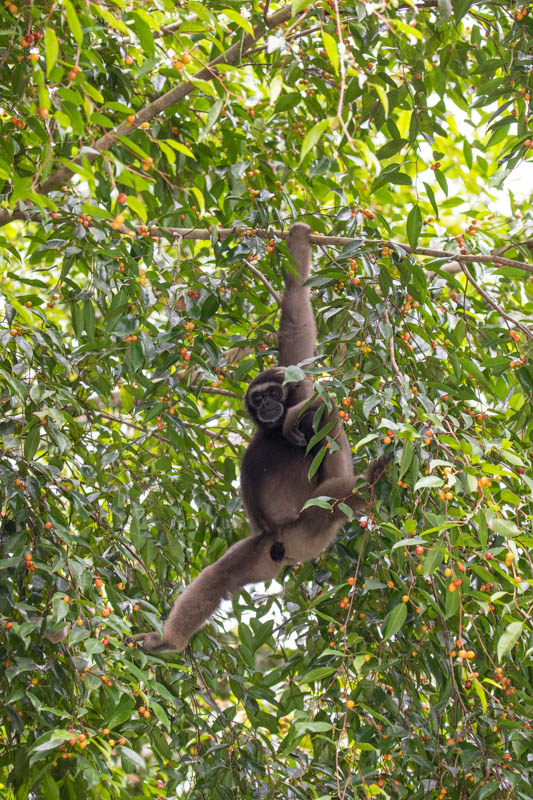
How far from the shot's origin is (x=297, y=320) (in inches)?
210

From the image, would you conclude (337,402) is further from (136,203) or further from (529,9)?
(529,9)

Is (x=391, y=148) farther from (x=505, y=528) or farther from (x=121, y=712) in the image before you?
(x=121, y=712)

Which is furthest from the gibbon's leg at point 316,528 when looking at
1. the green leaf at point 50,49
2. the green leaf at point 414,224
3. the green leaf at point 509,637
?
the green leaf at point 50,49

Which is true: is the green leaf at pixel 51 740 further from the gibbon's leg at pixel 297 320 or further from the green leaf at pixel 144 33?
the gibbon's leg at pixel 297 320

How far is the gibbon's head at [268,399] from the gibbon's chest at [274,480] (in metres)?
0.20

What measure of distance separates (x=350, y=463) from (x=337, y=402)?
181 cm

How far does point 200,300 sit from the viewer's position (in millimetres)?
4391

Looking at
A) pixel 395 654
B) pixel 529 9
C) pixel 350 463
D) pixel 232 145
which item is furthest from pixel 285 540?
pixel 529 9

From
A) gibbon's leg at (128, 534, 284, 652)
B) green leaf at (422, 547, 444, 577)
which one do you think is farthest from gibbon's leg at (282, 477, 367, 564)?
green leaf at (422, 547, 444, 577)

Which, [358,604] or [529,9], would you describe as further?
[358,604]

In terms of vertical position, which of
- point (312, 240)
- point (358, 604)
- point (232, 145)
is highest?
point (232, 145)

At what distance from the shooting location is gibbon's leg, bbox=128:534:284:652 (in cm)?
498

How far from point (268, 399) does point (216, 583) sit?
1267 millimetres

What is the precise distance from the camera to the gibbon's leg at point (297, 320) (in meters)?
5.29
